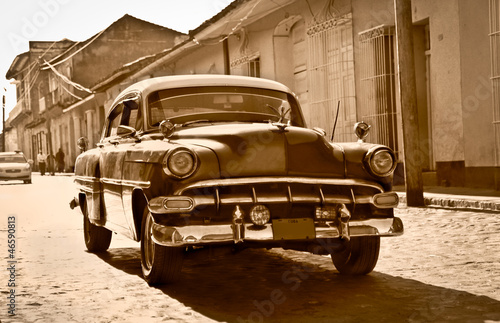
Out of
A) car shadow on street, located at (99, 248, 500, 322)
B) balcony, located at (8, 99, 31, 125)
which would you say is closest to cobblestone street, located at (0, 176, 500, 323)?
car shadow on street, located at (99, 248, 500, 322)

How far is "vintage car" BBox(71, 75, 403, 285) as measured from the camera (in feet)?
16.2

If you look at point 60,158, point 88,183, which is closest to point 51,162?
point 60,158

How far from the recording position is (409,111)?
37.4 ft

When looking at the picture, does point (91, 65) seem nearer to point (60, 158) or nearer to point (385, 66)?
point (60, 158)

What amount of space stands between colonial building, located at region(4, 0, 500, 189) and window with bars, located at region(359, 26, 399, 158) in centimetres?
2

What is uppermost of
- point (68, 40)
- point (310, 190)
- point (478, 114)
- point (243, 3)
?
point (68, 40)

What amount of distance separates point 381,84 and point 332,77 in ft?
6.75

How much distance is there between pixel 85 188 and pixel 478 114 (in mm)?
7565

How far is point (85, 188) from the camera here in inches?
303

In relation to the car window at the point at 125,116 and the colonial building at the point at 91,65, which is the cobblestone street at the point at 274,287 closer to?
the car window at the point at 125,116

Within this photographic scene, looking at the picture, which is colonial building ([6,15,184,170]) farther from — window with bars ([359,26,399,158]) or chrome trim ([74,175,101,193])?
chrome trim ([74,175,101,193])

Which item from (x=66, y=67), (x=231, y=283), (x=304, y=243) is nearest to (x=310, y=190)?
(x=304, y=243)

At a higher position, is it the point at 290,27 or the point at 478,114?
the point at 290,27

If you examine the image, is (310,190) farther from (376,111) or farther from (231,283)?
(376,111)
